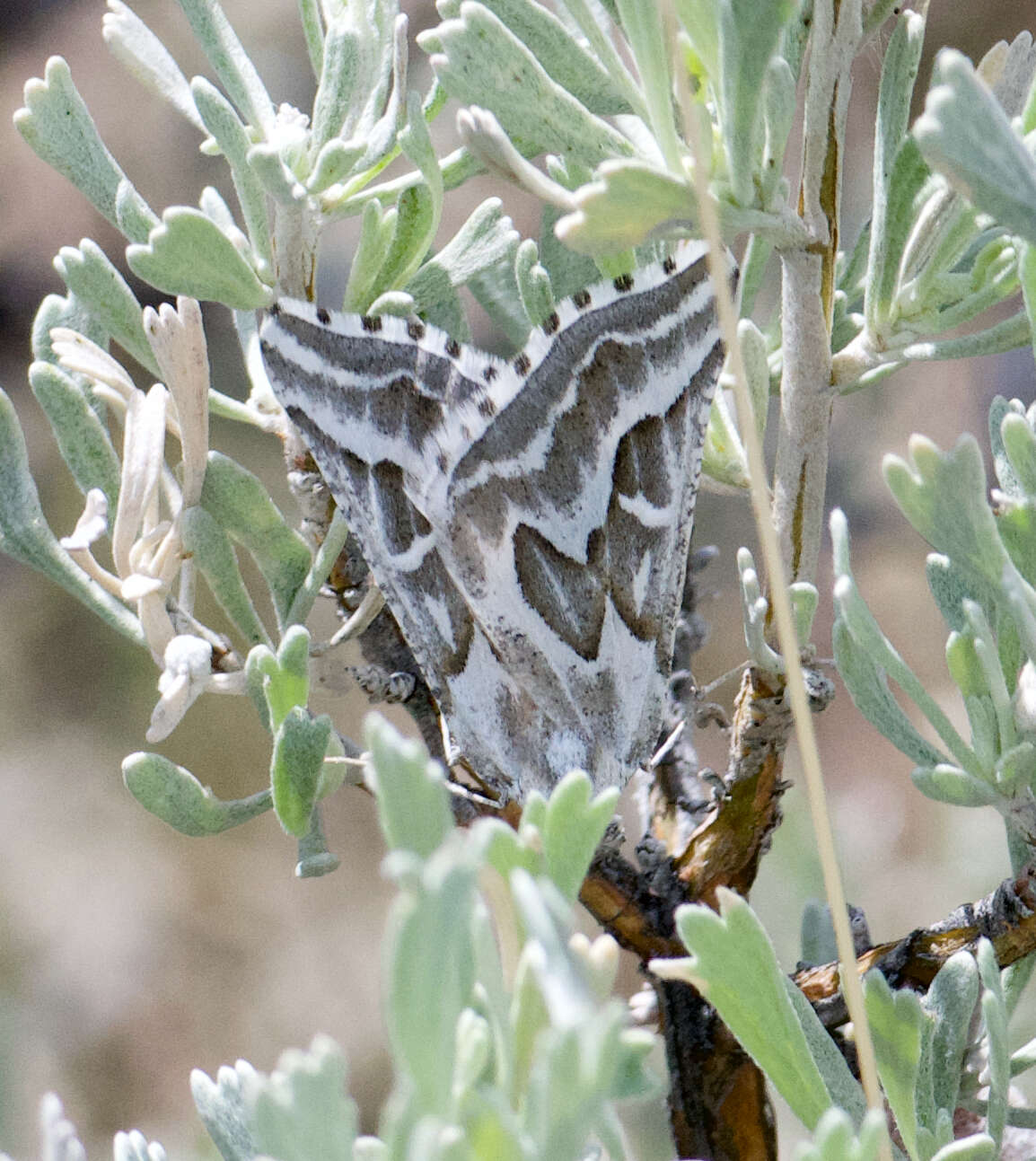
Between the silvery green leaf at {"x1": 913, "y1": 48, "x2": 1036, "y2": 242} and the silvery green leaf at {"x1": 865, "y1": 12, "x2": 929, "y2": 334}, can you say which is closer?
the silvery green leaf at {"x1": 913, "y1": 48, "x2": 1036, "y2": 242}

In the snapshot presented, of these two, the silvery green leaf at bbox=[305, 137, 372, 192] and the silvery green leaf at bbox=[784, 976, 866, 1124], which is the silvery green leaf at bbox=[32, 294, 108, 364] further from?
the silvery green leaf at bbox=[784, 976, 866, 1124]

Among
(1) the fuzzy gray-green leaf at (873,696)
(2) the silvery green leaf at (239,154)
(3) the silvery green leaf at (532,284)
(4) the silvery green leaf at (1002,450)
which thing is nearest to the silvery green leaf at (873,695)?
(1) the fuzzy gray-green leaf at (873,696)

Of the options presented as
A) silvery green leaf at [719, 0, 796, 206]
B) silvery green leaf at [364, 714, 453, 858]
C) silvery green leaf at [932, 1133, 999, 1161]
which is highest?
silvery green leaf at [719, 0, 796, 206]

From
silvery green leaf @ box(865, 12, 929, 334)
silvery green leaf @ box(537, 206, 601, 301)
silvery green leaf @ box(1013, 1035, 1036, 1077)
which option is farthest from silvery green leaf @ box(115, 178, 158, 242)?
silvery green leaf @ box(1013, 1035, 1036, 1077)

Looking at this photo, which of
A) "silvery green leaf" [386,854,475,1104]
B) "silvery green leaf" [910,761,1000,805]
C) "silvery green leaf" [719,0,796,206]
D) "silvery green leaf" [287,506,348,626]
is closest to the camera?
"silvery green leaf" [386,854,475,1104]

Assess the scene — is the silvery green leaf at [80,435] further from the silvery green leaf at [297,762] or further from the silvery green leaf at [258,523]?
the silvery green leaf at [297,762]

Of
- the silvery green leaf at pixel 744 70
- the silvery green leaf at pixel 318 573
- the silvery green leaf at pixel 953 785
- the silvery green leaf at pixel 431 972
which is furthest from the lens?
the silvery green leaf at pixel 318 573

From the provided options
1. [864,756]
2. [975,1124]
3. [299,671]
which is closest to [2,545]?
[299,671]

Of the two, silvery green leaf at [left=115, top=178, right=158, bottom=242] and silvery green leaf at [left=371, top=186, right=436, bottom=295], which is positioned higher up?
silvery green leaf at [left=115, top=178, right=158, bottom=242]
